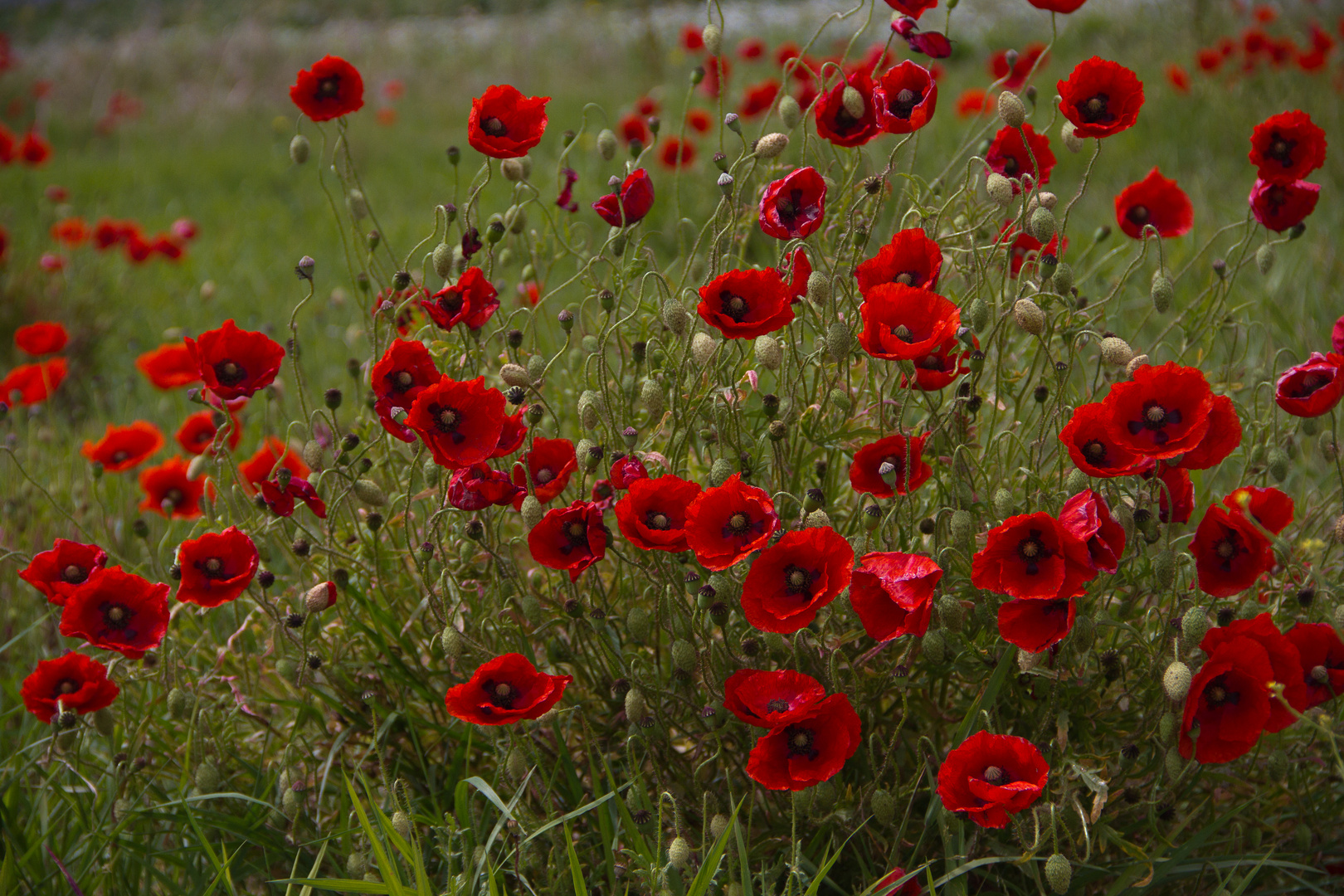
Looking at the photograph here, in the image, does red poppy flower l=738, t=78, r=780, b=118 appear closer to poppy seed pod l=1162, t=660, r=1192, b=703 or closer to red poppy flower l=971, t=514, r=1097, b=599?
red poppy flower l=971, t=514, r=1097, b=599

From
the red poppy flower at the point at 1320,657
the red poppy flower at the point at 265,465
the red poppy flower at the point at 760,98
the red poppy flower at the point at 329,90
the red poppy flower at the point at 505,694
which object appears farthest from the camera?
the red poppy flower at the point at 760,98

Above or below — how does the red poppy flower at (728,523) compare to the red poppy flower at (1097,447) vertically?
below

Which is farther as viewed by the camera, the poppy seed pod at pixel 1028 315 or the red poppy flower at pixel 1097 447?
the poppy seed pod at pixel 1028 315

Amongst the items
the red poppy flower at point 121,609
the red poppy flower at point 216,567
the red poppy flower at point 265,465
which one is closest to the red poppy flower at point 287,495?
the red poppy flower at point 216,567

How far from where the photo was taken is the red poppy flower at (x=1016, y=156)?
1.71 metres

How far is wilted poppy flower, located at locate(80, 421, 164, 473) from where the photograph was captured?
228 centimetres

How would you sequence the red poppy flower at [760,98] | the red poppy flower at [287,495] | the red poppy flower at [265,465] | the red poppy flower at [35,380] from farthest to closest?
the red poppy flower at [760,98] → the red poppy flower at [35,380] → the red poppy flower at [265,465] → the red poppy flower at [287,495]

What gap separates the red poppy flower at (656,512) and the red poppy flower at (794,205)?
374mm

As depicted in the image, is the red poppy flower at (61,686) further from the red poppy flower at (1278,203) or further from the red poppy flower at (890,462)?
the red poppy flower at (1278,203)

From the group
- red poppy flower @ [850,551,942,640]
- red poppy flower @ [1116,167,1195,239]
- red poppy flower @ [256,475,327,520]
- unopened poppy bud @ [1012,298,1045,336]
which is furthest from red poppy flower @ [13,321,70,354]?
red poppy flower @ [1116,167,1195,239]

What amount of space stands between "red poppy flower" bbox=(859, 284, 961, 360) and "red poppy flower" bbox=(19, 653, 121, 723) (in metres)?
1.18

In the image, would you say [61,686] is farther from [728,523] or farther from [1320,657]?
[1320,657]

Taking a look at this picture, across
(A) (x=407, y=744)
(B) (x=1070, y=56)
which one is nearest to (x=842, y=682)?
(A) (x=407, y=744)

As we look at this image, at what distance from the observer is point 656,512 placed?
1.38 m
